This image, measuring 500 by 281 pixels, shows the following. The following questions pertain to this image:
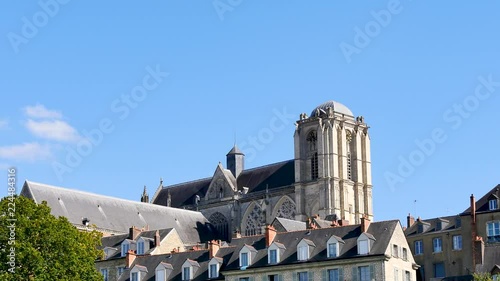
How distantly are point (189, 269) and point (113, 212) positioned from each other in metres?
34.1

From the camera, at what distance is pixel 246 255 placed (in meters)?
59.2

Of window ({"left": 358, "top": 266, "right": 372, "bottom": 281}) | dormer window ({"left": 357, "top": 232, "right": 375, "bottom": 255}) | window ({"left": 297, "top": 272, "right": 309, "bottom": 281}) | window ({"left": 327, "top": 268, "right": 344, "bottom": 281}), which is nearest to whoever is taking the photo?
window ({"left": 358, "top": 266, "right": 372, "bottom": 281})

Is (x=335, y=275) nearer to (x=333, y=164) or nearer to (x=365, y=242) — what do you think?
(x=365, y=242)

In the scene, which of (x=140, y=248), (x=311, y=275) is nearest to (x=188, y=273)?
(x=311, y=275)

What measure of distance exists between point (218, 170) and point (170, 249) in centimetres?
Answer: 3935

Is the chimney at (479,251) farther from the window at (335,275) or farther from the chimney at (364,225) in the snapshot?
the window at (335,275)

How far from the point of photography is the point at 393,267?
5553 cm

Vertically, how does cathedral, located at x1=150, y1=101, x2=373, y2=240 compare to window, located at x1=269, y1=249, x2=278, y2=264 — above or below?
above

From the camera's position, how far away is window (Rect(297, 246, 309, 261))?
188ft

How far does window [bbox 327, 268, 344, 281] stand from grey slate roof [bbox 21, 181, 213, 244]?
3658cm

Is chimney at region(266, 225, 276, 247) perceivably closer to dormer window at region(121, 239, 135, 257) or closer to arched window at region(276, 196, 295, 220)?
dormer window at region(121, 239, 135, 257)

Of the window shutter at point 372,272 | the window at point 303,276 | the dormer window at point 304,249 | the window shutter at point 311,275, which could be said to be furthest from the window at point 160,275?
the window shutter at point 372,272

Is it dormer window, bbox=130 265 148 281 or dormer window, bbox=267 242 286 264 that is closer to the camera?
dormer window, bbox=267 242 286 264

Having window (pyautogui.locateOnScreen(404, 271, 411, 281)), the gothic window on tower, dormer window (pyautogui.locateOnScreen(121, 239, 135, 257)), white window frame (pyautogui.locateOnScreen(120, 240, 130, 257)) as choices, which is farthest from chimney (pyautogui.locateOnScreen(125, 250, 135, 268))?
the gothic window on tower
